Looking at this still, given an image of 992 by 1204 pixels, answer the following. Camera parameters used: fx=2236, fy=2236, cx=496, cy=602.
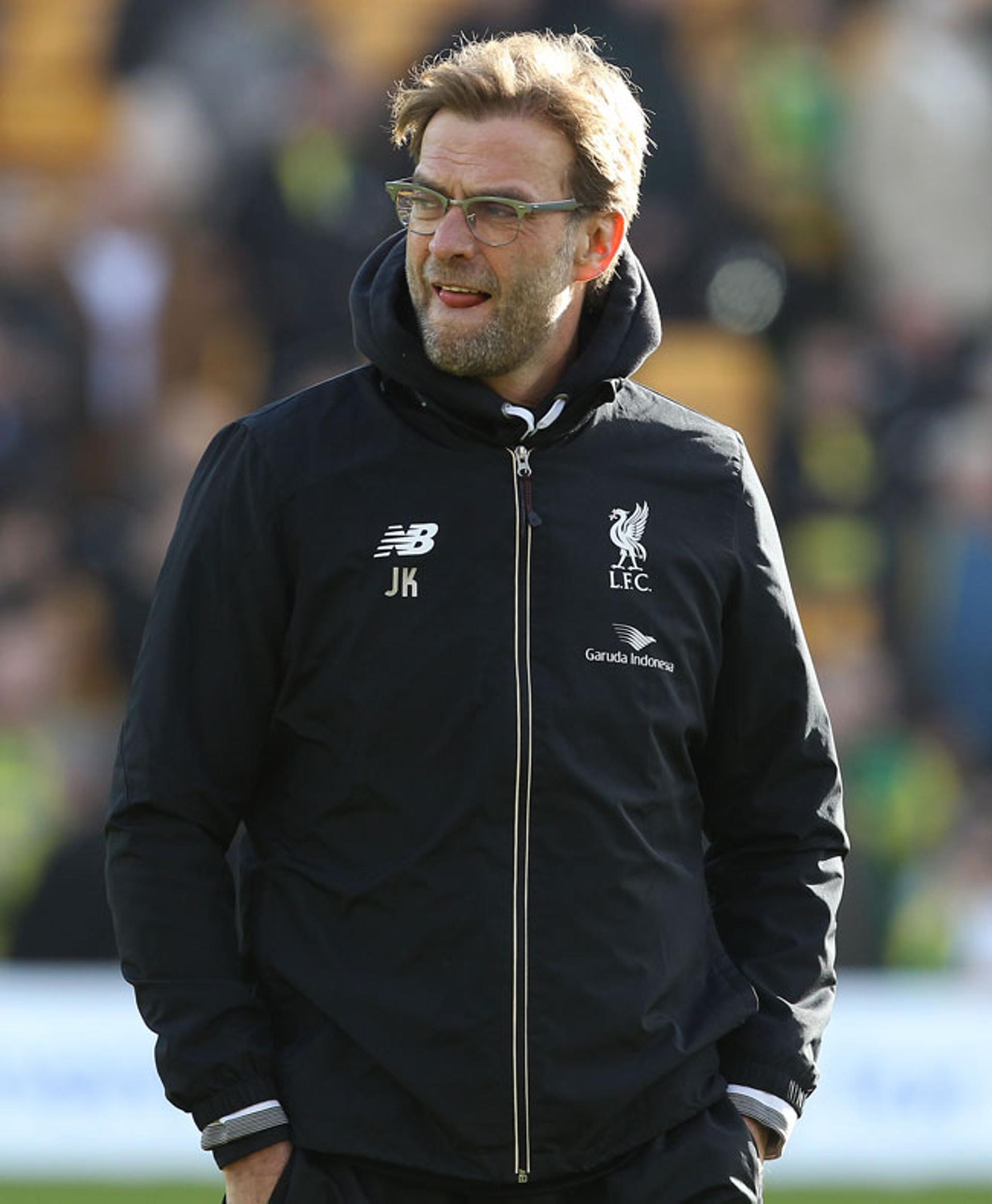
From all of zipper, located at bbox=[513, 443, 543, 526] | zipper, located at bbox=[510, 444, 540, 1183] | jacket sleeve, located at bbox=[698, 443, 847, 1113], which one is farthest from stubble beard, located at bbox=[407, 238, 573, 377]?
jacket sleeve, located at bbox=[698, 443, 847, 1113]

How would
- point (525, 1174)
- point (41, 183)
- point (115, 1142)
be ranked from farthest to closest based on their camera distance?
point (41, 183) < point (115, 1142) < point (525, 1174)

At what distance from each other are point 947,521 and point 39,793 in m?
3.44

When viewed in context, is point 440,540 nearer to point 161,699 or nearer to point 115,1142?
point 161,699

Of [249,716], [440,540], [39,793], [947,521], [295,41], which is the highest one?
[295,41]

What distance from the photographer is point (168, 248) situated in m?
8.17

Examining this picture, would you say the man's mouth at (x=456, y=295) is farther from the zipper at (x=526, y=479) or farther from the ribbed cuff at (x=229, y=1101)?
the ribbed cuff at (x=229, y=1101)

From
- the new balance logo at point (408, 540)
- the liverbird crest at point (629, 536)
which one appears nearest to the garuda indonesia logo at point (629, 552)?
the liverbird crest at point (629, 536)

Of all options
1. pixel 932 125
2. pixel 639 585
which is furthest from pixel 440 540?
pixel 932 125

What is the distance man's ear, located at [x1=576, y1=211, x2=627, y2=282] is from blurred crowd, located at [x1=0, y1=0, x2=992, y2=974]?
16.3 feet

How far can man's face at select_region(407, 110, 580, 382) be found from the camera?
9.11 feet

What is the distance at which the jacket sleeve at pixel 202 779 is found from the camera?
261 cm

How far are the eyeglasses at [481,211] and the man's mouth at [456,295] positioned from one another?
6 centimetres

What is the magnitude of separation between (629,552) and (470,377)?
0.30 metres

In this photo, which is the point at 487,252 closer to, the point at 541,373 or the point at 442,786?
the point at 541,373
